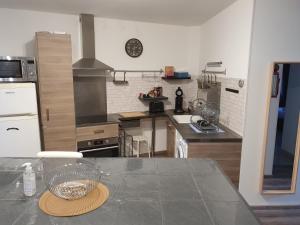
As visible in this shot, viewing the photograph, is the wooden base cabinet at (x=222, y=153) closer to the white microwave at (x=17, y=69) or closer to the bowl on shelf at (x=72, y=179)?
the bowl on shelf at (x=72, y=179)

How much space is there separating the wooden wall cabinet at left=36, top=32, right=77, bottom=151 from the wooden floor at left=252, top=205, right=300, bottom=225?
8.30 feet

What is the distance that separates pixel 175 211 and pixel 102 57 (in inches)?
126

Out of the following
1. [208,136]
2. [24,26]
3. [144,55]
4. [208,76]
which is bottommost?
[208,136]

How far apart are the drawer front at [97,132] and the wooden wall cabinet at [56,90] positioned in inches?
3.8

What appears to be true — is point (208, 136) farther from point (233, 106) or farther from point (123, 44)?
point (123, 44)

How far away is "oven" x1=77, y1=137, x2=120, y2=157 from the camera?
3.39 meters

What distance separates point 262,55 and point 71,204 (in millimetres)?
2332

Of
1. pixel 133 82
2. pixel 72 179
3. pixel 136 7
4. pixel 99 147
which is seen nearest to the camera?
pixel 72 179

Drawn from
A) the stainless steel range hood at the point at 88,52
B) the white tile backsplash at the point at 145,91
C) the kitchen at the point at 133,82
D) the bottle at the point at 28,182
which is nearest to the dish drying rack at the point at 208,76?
the kitchen at the point at 133,82

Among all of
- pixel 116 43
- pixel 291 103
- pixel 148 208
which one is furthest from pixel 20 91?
pixel 291 103

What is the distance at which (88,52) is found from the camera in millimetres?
3678

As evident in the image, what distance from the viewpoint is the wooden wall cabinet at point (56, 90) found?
3055 millimetres

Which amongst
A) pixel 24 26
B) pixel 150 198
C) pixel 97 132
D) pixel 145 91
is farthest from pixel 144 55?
pixel 150 198

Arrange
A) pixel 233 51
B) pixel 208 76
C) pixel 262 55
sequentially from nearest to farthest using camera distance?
pixel 262 55, pixel 233 51, pixel 208 76
